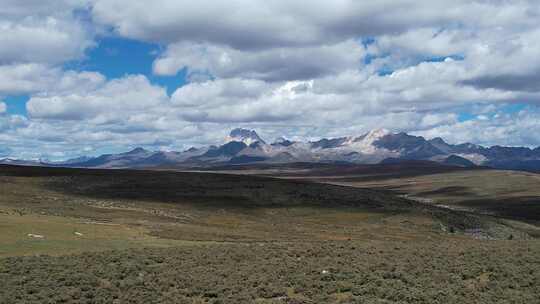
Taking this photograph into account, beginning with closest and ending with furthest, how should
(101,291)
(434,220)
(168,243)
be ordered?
(101,291) → (168,243) → (434,220)

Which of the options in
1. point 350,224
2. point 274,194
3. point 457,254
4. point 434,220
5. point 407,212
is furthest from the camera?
point 274,194

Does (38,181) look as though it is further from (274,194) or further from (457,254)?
(457,254)

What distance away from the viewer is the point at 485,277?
34.1 metres

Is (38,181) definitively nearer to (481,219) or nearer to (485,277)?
(481,219)

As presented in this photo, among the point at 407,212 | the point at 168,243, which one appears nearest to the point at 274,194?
the point at 407,212

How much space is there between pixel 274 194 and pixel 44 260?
10811 centimetres

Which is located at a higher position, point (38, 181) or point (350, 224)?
point (38, 181)

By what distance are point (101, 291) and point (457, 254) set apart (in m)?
27.6

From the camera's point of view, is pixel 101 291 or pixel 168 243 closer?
pixel 101 291

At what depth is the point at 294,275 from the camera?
1288 inches

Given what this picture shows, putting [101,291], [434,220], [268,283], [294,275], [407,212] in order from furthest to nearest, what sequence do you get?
[407,212] < [434,220] < [294,275] < [268,283] < [101,291]

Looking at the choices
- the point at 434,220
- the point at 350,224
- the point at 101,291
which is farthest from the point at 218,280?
the point at 434,220

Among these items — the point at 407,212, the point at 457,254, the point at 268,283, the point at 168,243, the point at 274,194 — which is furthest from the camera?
the point at 274,194

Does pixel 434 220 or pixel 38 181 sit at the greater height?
pixel 38 181
